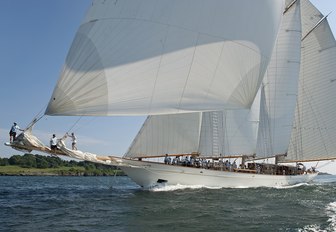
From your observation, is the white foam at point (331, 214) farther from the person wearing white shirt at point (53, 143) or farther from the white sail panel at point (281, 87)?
the white sail panel at point (281, 87)

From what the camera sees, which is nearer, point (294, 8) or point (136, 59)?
point (136, 59)

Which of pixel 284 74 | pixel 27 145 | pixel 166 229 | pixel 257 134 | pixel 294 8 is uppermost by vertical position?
pixel 294 8

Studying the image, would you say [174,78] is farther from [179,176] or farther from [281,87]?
[281,87]

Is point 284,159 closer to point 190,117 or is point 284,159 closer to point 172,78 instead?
point 190,117

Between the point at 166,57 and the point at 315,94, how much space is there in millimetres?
27823

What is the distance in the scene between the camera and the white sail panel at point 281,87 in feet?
129

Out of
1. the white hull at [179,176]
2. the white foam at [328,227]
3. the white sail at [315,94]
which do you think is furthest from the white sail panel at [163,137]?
the white sail at [315,94]

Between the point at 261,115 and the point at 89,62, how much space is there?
24.8 meters

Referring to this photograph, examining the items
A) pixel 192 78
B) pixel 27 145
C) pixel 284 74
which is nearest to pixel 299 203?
pixel 192 78

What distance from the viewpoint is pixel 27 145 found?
2130cm

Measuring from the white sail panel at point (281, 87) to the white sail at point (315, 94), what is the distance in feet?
15.9

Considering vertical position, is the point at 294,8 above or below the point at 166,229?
above

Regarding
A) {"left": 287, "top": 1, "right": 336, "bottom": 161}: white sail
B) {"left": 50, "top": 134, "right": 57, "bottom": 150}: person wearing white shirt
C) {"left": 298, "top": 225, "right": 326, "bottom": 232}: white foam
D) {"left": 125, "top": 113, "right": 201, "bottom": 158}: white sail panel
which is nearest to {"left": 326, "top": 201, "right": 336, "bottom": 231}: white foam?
{"left": 298, "top": 225, "right": 326, "bottom": 232}: white foam

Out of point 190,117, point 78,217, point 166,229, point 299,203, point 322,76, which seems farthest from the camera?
point 322,76
